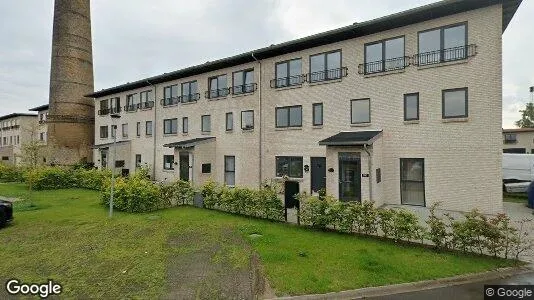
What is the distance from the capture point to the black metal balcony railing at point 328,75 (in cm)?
1839

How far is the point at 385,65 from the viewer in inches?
664

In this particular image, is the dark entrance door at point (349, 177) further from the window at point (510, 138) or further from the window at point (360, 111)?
the window at point (510, 138)

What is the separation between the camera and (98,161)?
36.3 m

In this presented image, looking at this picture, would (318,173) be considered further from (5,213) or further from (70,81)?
(70,81)

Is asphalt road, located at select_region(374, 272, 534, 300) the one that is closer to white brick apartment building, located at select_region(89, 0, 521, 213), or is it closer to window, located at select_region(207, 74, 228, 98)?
white brick apartment building, located at select_region(89, 0, 521, 213)

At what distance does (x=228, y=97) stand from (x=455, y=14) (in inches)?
625

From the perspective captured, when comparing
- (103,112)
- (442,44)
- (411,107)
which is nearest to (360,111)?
(411,107)

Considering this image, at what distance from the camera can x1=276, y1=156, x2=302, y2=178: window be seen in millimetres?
20344

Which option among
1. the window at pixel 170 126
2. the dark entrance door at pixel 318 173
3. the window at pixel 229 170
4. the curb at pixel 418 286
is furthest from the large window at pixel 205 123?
the curb at pixel 418 286

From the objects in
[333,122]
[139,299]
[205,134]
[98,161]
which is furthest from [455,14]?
[98,161]

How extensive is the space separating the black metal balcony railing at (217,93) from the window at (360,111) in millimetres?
10723

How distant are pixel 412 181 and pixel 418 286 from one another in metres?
10.2

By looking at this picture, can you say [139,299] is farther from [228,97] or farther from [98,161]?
[98,161]

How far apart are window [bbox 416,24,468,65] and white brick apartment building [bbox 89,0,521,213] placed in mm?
47
